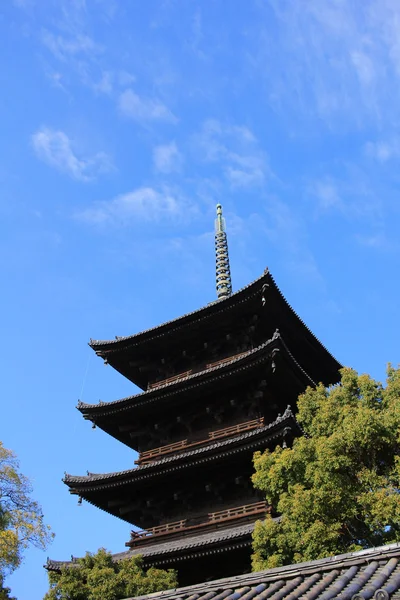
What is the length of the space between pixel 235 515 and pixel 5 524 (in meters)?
10.0

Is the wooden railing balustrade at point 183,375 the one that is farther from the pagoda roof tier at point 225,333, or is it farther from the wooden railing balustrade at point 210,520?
the wooden railing balustrade at point 210,520

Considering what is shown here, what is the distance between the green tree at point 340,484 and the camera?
13.7 metres

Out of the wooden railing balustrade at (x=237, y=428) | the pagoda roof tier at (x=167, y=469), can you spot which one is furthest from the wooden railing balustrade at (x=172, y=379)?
the pagoda roof tier at (x=167, y=469)

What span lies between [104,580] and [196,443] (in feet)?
22.3

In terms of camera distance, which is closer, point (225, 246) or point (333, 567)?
point (333, 567)

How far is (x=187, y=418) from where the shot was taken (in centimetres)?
2322

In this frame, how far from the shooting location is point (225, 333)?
80.2 feet

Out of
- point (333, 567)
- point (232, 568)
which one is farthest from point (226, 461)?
point (333, 567)

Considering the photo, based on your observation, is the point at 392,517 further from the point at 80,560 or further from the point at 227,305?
the point at 227,305

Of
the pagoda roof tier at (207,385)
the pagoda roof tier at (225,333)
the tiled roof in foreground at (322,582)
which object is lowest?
the tiled roof in foreground at (322,582)

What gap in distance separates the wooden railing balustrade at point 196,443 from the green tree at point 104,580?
548cm

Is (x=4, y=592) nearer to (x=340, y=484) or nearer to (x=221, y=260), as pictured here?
(x=340, y=484)

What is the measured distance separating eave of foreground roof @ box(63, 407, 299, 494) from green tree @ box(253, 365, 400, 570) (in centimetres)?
284

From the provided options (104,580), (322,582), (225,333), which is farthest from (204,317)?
(322,582)
